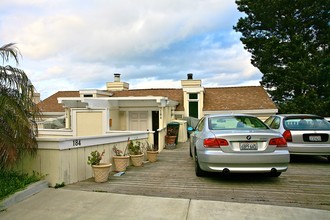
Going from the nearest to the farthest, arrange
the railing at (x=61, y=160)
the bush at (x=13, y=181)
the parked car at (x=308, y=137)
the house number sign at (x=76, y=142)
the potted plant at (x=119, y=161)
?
the bush at (x=13, y=181), the railing at (x=61, y=160), the house number sign at (x=76, y=142), the potted plant at (x=119, y=161), the parked car at (x=308, y=137)

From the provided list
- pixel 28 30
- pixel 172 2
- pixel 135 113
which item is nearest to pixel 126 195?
pixel 28 30

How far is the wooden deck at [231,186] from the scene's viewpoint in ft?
14.5

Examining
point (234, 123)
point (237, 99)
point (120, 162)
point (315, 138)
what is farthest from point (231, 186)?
point (237, 99)

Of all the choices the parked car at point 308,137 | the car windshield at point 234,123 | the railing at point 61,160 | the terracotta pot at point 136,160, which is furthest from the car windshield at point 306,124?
→ the railing at point 61,160

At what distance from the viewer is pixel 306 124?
777 centimetres

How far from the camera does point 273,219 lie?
348 centimetres

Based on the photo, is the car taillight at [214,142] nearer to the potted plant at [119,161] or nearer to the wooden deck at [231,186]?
the wooden deck at [231,186]

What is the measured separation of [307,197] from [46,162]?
4.98 m

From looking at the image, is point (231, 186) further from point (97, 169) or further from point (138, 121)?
point (138, 121)

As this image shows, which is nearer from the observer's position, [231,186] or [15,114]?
[15,114]

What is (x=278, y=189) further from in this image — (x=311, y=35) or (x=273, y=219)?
(x=311, y=35)

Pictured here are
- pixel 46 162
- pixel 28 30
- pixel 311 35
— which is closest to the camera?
pixel 46 162

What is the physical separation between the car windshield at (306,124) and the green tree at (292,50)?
13703mm

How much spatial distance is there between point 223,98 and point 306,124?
553 inches
